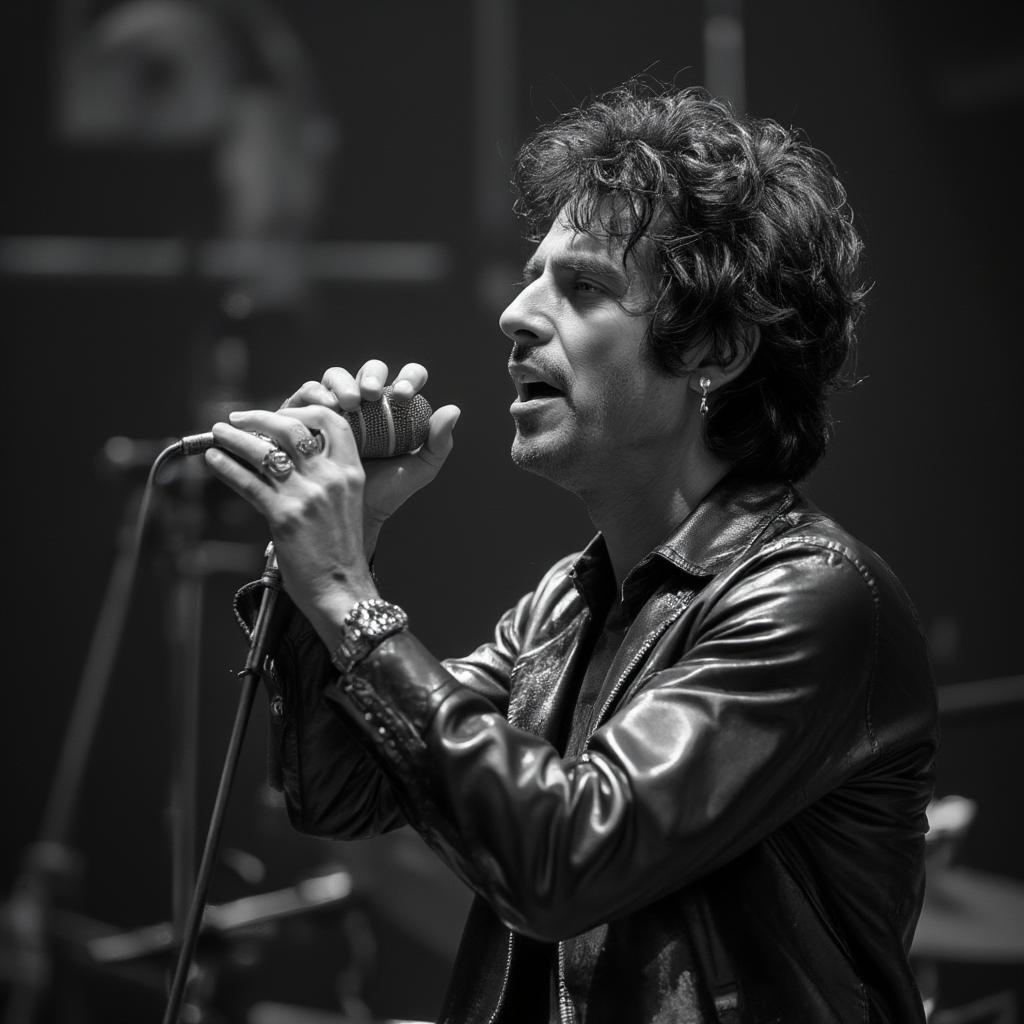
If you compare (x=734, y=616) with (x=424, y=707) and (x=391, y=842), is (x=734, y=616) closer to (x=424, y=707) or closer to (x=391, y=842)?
(x=424, y=707)

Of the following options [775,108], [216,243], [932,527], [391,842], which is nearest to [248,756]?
[391,842]

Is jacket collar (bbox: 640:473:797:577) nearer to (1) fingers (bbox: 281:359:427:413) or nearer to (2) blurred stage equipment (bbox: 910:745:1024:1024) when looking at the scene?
(1) fingers (bbox: 281:359:427:413)

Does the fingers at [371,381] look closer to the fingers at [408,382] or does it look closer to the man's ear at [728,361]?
the fingers at [408,382]

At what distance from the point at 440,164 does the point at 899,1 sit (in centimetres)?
137

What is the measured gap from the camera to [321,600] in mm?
1306

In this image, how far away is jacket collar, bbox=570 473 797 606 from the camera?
151 centimetres

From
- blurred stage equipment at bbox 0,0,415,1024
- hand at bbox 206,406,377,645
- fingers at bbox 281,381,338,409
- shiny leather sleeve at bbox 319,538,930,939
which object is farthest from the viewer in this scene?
blurred stage equipment at bbox 0,0,415,1024

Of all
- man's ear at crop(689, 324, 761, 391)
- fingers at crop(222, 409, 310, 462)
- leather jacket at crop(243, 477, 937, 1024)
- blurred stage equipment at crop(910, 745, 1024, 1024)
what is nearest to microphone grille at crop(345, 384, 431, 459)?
fingers at crop(222, 409, 310, 462)

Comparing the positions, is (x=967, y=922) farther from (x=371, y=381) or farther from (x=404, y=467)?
(x=371, y=381)

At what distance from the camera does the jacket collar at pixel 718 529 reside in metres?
1.51

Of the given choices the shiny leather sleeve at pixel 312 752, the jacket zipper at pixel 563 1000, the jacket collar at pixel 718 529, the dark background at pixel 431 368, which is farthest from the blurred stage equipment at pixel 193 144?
the jacket zipper at pixel 563 1000

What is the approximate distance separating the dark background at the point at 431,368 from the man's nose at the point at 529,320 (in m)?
1.73

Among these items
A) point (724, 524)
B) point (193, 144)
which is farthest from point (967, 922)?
point (193, 144)

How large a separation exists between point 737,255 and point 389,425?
492mm
